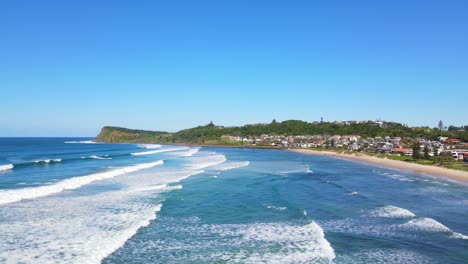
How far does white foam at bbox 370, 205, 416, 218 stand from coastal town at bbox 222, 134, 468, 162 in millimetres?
52821

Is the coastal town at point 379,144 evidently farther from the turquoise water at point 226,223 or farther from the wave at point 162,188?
the wave at point 162,188

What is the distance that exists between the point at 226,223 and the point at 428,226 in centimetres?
1075

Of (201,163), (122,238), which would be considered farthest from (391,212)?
(201,163)

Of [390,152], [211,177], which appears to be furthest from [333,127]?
[211,177]

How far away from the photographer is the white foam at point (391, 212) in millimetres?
23672

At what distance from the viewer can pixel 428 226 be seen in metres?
20.9

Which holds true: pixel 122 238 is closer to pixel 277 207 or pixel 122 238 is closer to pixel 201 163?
pixel 277 207

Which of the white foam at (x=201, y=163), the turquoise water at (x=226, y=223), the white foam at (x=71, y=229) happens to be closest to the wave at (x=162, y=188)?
the turquoise water at (x=226, y=223)

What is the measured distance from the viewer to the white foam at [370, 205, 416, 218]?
23.7m

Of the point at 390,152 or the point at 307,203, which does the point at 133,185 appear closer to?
the point at 307,203

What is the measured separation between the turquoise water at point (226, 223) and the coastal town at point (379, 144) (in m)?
51.8

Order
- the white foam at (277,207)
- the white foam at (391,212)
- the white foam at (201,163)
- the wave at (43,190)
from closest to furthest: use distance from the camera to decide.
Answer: the white foam at (391,212), the white foam at (277,207), the wave at (43,190), the white foam at (201,163)

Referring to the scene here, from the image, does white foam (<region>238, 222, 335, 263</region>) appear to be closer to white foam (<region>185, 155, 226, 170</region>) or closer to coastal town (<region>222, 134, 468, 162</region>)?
white foam (<region>185, 155, 226, 170</region>)

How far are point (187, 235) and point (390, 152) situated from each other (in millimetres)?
85587
